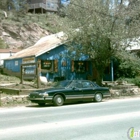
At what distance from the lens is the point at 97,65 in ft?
71.3

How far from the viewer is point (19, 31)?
170ft

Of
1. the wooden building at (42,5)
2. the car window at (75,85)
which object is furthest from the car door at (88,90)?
the wooden building at (42,5)

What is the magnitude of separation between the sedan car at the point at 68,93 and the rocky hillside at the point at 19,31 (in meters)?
33.5

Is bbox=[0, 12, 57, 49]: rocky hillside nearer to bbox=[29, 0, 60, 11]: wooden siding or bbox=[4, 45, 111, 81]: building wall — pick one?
bbox=[29, 0, 60, 11]: wooden siding

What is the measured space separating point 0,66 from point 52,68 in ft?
39.0

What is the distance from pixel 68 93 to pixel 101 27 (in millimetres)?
6654

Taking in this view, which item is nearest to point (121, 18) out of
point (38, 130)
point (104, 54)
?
point (104, 54)

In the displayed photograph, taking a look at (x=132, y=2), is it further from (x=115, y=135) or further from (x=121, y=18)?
(x=115, y=135)

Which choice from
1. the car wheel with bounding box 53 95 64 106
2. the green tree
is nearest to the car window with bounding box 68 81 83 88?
the car wheel with bounding box 53 95 64 106

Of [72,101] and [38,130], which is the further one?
[72,101]

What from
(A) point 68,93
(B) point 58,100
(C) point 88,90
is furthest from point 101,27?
(B) point 58,100

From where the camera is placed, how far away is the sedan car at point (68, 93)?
14188mm

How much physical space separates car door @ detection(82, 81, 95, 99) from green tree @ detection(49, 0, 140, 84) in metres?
4.64

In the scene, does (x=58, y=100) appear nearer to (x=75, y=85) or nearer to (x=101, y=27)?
(x=75, y=85)
